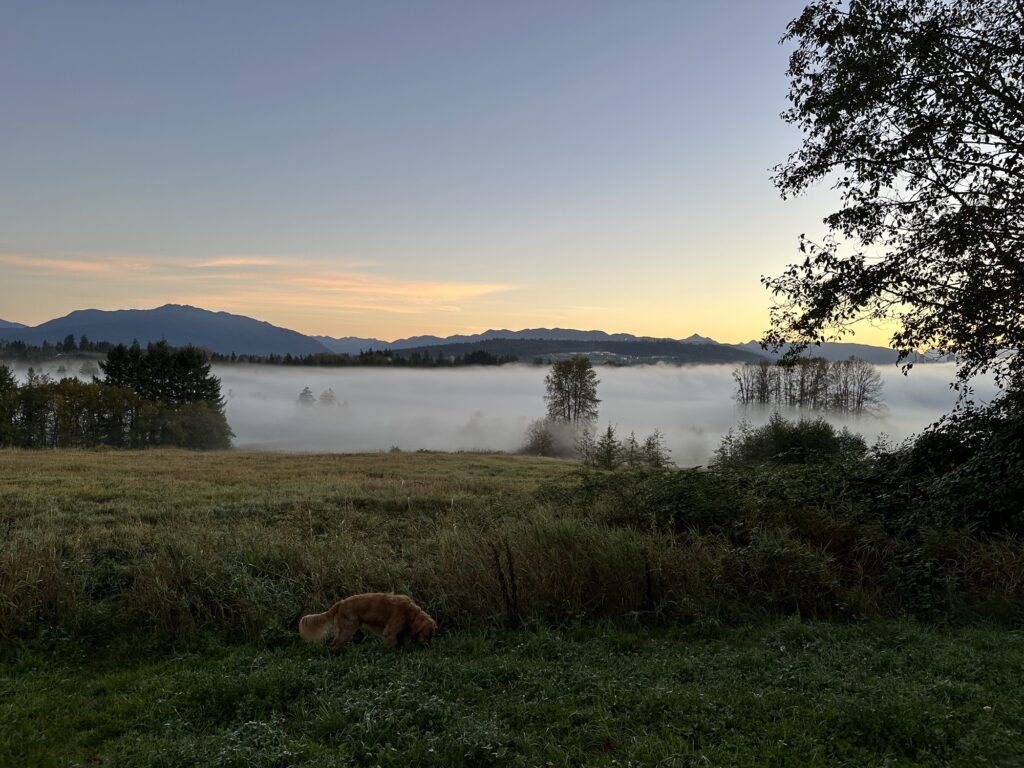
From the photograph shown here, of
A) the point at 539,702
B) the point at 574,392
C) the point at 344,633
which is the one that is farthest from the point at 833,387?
the point at 539,702

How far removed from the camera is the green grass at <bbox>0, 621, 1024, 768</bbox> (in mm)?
3824

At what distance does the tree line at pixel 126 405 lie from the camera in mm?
65125

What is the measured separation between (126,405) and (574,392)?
2142 inches

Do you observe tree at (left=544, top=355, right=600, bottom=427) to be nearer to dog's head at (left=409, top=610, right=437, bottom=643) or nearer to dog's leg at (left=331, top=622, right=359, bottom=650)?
dog's head at (left=409, top=610, right=437, bottom=643)

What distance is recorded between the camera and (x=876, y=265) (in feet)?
35.0

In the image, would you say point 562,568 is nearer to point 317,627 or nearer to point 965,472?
point 317,627

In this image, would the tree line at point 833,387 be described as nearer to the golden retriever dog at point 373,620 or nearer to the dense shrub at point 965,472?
the dense shrub at point 965,472

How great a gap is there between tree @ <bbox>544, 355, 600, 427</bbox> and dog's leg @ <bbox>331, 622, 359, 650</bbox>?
227ft

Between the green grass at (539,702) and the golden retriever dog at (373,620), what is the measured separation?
19cm

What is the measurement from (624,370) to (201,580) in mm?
189361

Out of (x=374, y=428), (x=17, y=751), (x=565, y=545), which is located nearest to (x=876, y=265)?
(x=565, y=545)

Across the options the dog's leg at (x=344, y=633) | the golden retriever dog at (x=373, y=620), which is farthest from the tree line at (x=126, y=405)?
the dog's leg at (x=344, y=633)

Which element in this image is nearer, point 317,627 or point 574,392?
point 317,627

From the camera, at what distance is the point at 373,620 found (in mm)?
6184
